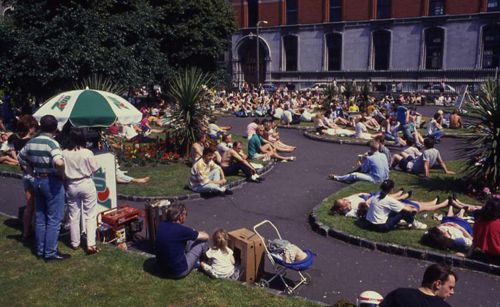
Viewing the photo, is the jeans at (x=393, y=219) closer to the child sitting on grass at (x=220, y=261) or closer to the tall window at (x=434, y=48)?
the child sitting on grass at (x=220, y=261)

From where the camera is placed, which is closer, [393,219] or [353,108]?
[393,219]

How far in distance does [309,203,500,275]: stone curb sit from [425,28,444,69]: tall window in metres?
40.0

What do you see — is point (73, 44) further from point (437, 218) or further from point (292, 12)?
point (292, 12)

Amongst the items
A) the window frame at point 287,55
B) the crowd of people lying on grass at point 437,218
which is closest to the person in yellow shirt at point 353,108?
the crowd of people lying on grass at point 437,218

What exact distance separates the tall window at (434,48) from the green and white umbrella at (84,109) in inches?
1626

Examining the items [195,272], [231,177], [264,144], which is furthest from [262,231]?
[264,144]

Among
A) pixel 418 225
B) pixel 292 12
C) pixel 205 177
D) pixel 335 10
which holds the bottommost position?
pixel 418 225

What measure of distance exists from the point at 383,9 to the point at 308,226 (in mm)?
42225

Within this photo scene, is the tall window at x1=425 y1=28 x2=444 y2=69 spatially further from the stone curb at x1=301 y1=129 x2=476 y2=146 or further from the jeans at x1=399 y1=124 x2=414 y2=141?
the jeans at x1=399 y1=124 x2=414 y2=141

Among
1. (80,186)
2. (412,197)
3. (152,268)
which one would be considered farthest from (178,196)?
(412,197)

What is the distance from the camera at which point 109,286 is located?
640 cm

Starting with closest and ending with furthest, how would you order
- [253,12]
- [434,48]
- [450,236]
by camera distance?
[450,236]
[434,48]
[253,12]

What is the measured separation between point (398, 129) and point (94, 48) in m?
12.9

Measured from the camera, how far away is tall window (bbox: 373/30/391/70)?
152ft
